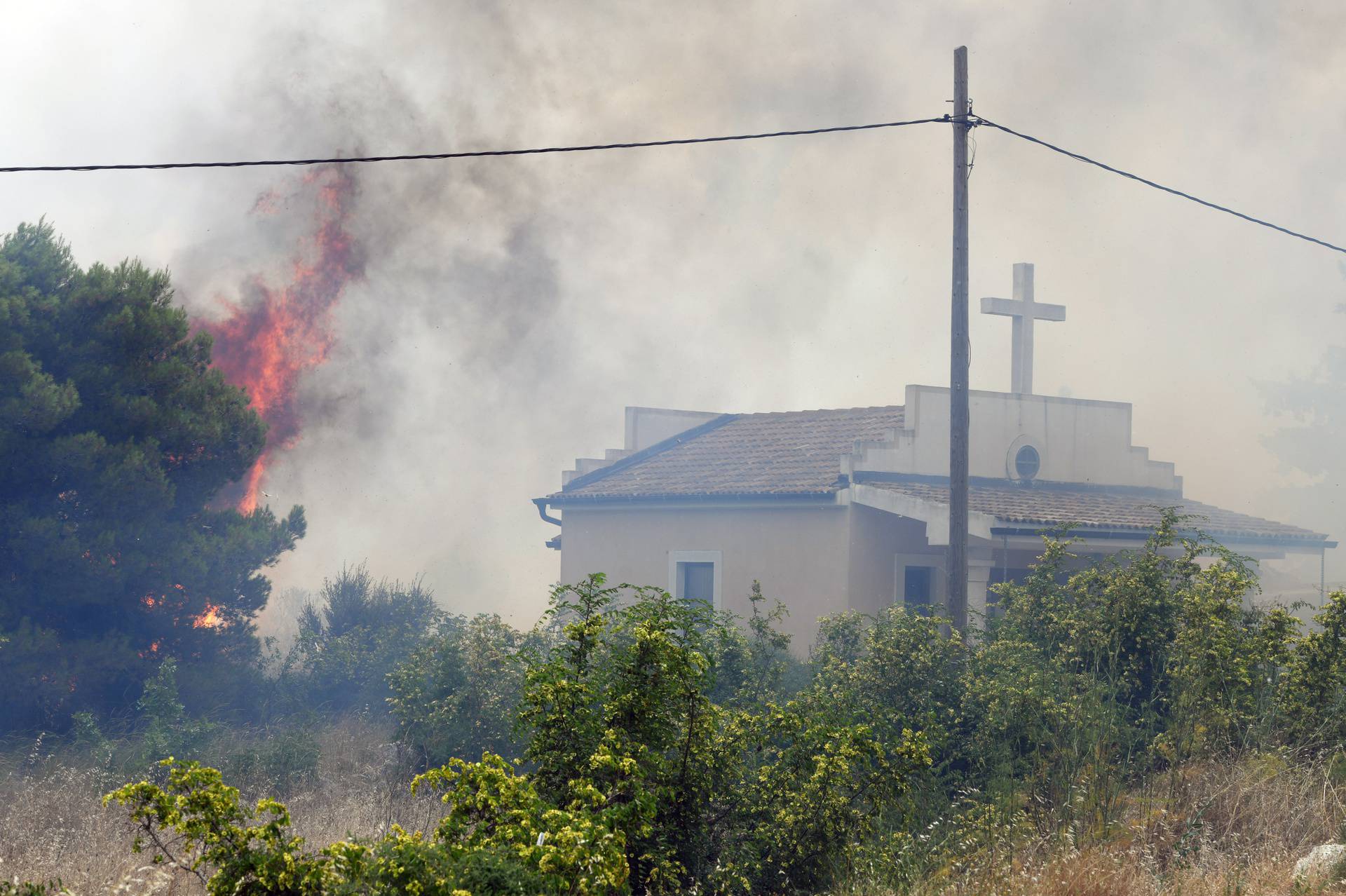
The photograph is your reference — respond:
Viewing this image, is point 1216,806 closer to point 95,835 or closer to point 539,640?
point 539,640

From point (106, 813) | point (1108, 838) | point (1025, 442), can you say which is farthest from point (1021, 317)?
point (106, 813)

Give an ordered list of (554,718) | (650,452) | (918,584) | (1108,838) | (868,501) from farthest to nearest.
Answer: (650,452), (918,584), (868,501), (1108,838), (554,718)

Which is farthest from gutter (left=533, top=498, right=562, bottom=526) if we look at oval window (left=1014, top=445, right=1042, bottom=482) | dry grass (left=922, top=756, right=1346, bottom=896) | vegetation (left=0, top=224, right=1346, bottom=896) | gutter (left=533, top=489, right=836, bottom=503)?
dry grass (left=922, top=756, right=1346, bottom=896)

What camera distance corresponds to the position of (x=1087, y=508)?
2314 centimetres

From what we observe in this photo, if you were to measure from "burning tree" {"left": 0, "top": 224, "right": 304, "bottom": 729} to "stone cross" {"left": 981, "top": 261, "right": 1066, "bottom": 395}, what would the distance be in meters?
15.8

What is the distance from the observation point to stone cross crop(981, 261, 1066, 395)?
2620 cm

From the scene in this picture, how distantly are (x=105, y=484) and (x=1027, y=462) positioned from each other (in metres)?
17.7

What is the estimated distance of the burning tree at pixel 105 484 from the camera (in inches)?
653

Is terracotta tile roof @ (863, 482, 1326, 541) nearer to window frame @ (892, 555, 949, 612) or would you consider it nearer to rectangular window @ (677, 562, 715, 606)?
window frame @ (892, 555, 949, 612)

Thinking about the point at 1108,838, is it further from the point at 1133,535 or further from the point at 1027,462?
the point at 1027,462

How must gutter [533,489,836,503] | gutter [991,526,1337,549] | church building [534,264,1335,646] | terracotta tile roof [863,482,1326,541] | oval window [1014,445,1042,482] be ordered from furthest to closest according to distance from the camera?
oval window [1014,445,1042,482] → gutter [533,489,836,503] → church building [534,264,1335,646] → terracotta tile roof [863,482,1326,541] → gutter [991,526,1337,549]

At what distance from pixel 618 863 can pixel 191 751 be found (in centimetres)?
1164

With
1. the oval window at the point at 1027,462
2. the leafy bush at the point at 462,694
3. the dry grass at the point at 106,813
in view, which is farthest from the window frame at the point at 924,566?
the dry grass at the point at 106,813

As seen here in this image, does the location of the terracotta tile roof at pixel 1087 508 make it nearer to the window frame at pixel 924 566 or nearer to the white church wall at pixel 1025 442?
the white church wall at pixel 1025 442
